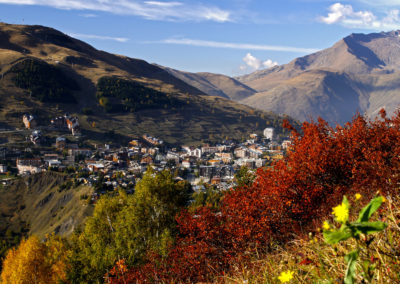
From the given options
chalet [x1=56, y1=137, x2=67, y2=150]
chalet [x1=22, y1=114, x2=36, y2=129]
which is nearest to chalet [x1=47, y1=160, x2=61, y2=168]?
chalet [x1=56, y1=137, x2=67, y2=150]

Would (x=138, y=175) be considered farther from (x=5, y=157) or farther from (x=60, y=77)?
(x=60, y=77)

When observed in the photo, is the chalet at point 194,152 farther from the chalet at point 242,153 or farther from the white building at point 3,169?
the white building at point 3,169

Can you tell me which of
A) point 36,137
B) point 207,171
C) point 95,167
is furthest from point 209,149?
point 36,137

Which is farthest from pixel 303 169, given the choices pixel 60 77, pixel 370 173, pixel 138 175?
pixel 60 77

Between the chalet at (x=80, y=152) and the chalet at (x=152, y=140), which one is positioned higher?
the chalet at (x=152, y=140)

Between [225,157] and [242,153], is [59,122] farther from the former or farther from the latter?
[242,153]

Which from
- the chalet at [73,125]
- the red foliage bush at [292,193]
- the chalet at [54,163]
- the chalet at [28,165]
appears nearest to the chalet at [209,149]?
the chalet at [73,125]
